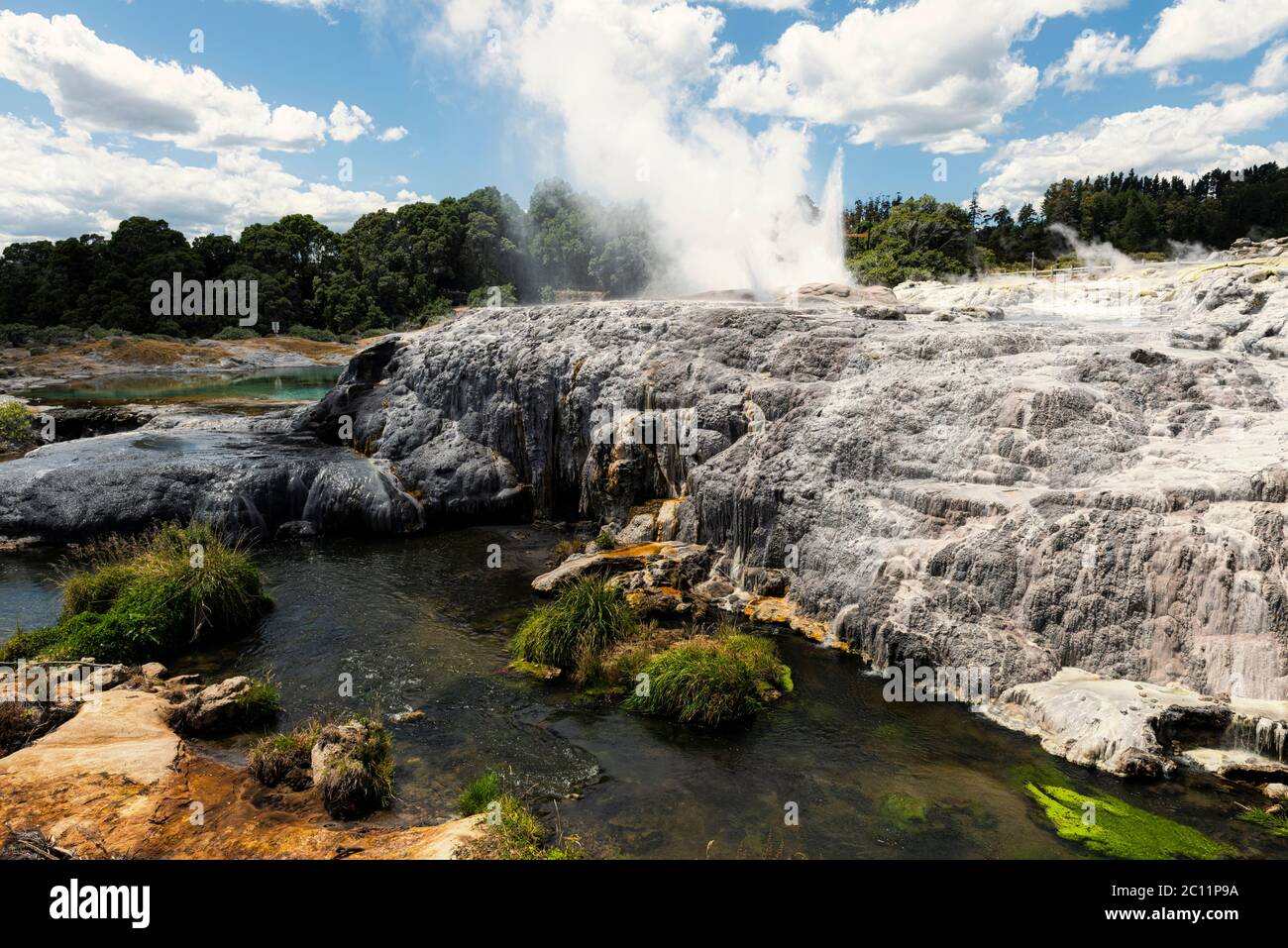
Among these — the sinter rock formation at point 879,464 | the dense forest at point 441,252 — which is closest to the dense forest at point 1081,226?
the dense forest at point 441,252

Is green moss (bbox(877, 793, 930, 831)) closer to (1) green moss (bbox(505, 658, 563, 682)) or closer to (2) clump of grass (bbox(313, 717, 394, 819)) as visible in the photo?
(1) green moss (bbox(505, 658, 563, 682))

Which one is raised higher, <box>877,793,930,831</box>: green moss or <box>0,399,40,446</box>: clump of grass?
<box>0,399,40,446</box>: clump of grass

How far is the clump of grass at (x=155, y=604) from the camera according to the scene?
15.0 m

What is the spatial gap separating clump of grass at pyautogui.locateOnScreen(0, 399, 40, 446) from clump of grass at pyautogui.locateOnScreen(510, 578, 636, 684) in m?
31.5

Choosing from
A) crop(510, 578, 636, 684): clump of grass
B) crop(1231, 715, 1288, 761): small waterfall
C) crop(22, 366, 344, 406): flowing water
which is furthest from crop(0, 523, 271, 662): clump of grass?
crop(22, 366, 344, 406): flowing water

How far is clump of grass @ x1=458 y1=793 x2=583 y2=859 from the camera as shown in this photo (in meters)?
8.15

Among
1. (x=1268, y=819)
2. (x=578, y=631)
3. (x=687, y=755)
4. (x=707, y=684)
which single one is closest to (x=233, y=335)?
(x=578, y=631)

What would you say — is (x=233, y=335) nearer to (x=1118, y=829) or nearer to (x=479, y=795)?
(x=479, y=795)

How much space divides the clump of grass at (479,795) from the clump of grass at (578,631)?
4119 mm

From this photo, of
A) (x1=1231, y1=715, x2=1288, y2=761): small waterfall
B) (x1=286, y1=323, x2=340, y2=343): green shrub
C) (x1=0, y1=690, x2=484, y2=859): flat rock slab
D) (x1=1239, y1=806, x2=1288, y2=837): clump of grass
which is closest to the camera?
(x1=0, y1=690, x2=484, y2=859): flat rock slab

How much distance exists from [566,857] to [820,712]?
6.50 metres

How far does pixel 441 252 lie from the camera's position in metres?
91.4

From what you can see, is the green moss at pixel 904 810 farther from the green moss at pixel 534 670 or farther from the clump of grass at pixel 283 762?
the clump of grass at pixel 283 762
